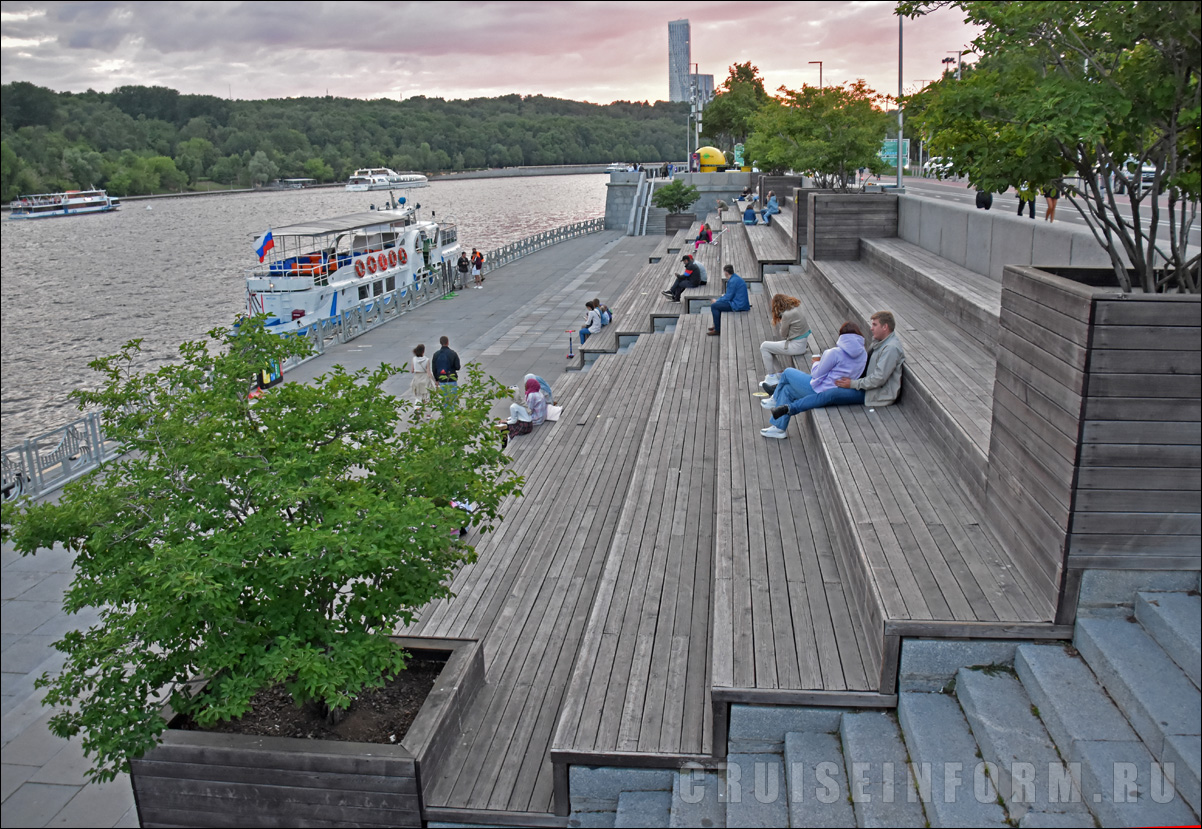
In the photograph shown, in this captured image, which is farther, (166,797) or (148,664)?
(166,797)

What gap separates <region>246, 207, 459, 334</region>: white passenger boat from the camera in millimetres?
30516

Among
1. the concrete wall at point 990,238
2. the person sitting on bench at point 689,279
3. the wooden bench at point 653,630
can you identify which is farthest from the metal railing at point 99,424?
the person sitting on bench at point 689,279

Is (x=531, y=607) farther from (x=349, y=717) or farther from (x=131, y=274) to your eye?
(x=131, y=274)

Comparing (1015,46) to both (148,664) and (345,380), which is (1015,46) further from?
(148,664)

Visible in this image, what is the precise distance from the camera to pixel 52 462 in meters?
15.0

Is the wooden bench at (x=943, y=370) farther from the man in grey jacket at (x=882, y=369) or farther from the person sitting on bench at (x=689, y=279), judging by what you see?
the person sitting on bench at (x=689, y=279)

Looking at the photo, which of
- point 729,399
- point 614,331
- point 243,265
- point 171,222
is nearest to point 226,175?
point 171,222

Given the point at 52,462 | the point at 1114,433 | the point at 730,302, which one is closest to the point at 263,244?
the point at 52,462

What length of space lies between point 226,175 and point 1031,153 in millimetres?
145298

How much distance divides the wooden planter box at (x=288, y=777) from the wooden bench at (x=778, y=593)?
1.81 meters

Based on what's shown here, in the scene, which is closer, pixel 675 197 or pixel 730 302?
pixel 730 302

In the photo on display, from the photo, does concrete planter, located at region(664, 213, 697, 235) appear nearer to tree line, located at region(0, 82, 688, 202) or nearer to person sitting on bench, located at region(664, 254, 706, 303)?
person sitting on bench, located at region(664, 254, 706, 303)

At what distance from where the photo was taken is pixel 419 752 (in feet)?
16.7

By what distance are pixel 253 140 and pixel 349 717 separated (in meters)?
146
